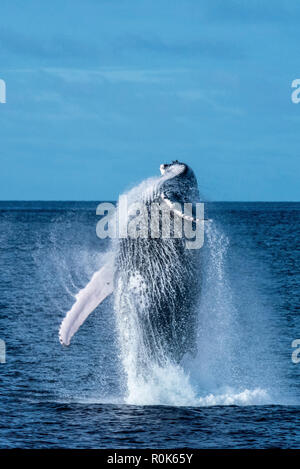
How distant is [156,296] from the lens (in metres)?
16.1

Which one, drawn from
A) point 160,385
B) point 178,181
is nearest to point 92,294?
point 160,385

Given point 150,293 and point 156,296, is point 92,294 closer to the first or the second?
point 150,293

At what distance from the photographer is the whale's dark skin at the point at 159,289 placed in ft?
52.5

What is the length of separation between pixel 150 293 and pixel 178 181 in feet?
7.99

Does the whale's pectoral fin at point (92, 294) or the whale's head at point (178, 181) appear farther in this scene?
the whale's pectoral fin at point (92, 294)

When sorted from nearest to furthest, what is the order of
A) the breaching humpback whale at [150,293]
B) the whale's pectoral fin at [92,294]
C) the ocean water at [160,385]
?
the ocean water at [160,385] → the breaching humpback whale at [150,293] → the whale's pectoral fin at [92,294]

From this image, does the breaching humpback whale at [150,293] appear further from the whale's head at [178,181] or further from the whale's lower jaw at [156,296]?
the whale's head at [178,181]

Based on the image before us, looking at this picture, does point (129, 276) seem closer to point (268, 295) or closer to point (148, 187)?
point (148, 187)

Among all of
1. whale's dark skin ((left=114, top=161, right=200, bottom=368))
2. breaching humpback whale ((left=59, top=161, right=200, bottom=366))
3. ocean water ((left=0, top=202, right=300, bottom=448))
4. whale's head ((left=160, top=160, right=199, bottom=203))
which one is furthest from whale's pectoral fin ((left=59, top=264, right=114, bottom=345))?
whale's head ((left=160, top=160, right=199, bottom=203))

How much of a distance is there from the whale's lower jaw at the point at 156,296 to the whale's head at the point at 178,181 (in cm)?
112

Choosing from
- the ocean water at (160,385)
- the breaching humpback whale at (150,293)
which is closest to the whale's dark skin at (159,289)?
the breaching humpback whale at (150,293)

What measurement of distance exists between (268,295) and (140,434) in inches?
920

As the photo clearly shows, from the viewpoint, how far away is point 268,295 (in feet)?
123
